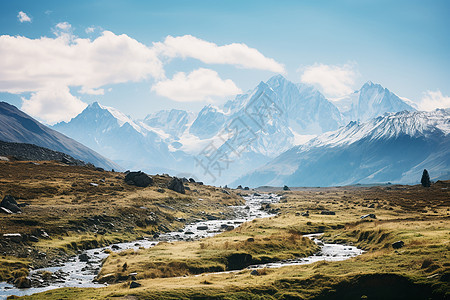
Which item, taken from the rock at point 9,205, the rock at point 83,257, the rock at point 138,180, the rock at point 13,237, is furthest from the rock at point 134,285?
the rock at point 138,180

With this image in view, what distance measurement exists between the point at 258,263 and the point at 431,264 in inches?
828

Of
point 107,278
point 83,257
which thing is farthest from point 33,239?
point 107,278

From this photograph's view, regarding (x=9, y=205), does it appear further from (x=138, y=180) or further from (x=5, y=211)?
(x=138, y=180)

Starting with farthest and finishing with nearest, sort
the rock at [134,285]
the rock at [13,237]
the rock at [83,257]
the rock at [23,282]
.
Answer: the rock at [83,257] < the rock at [13,237] < the rock at [23,282] < the rock at [134,285]

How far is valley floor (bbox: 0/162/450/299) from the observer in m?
32.2

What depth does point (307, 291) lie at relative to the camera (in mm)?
33344

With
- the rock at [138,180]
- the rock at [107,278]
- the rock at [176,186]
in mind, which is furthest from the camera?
the rock at [176,186]

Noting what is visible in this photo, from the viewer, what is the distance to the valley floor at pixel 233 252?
106 feet

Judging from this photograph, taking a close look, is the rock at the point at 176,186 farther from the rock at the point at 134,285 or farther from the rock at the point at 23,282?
the rock at the point at 134,285

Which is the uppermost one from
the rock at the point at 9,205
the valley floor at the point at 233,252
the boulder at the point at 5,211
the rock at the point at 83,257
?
the rock at the point at 9,205

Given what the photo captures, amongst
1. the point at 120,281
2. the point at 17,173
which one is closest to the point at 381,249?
the point at 120,281

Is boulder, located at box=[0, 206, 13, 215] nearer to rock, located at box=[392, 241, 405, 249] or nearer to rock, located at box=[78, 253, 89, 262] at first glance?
rock, located at box=[78, 253, 89, 262]

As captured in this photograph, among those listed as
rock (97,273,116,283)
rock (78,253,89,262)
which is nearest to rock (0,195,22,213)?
rock (78,253,89,262)

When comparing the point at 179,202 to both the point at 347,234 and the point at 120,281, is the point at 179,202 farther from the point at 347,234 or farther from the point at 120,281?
the point at 120,281
